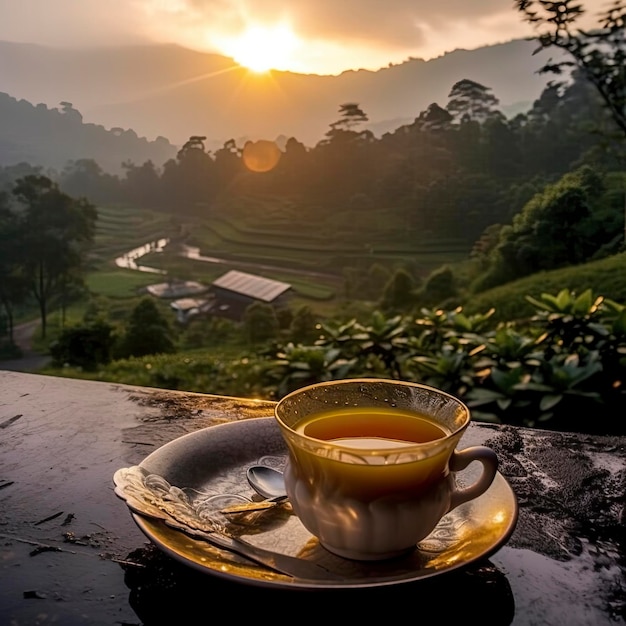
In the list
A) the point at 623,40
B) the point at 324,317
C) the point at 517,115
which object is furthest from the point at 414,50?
the point at 324,317

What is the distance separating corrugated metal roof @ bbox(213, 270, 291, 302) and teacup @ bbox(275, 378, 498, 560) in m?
3.08

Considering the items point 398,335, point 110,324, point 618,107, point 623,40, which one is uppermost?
point 623,40

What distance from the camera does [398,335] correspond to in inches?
86.5

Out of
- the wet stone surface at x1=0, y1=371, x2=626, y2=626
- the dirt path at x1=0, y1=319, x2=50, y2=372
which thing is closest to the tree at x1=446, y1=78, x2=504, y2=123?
the dirt path at x1=0, y1=319, x2=50, y2=372

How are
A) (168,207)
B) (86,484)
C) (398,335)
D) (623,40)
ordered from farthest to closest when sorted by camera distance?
(168,207)
(623,40)
(398,335)
(86,484)

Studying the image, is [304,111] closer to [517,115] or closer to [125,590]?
[517,115]

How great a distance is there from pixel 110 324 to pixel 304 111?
1.53 meters

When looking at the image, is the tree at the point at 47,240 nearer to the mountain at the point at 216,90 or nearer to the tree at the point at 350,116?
the mountain at the point at 216,90

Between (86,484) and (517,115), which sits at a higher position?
(517,115)

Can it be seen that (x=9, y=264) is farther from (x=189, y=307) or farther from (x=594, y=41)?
(x=594, y=41)

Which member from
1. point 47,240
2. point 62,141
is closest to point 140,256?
point 47,240

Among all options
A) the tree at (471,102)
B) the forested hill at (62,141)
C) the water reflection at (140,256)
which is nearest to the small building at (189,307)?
the water reflection at (140,256)

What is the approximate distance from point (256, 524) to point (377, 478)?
0.14 metres

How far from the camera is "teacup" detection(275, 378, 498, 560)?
495mm
